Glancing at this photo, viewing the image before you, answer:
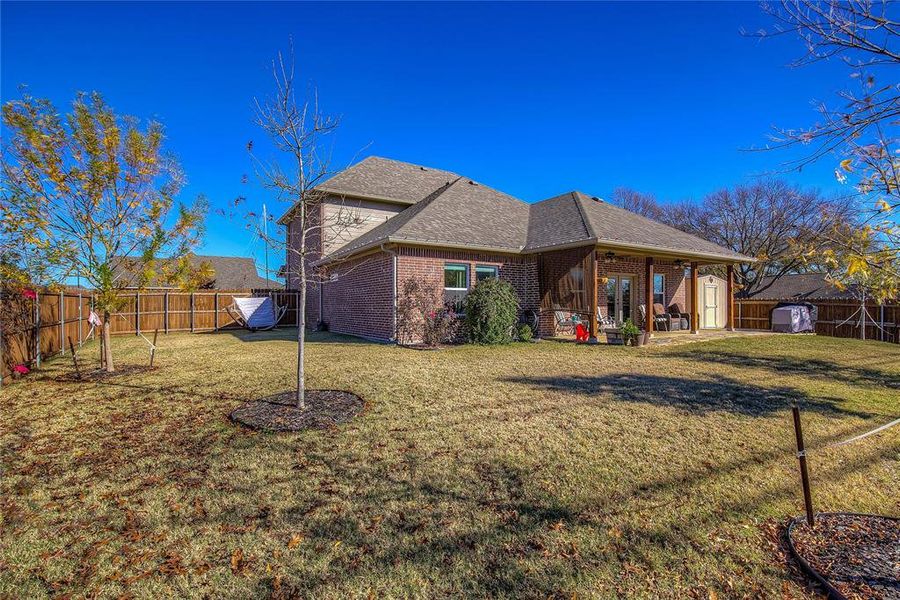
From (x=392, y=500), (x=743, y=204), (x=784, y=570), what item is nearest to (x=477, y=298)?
(x=392, y=500)

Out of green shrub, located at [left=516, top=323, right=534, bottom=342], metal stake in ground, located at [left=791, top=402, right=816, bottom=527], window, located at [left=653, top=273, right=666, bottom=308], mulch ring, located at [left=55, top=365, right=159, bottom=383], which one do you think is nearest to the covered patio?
window, located at [left=653, top=273, right=666, bottom=308]

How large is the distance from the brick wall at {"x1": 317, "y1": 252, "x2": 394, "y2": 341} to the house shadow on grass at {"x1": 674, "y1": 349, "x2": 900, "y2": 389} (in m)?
8.09

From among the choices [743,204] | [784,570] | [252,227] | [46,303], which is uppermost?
[743,204]

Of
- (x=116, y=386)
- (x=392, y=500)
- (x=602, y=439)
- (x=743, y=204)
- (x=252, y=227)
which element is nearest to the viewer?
(x=392, y=500)

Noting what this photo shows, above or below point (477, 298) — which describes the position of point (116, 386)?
below

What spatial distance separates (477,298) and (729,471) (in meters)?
8.57

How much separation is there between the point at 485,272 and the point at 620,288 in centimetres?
Answer: 603

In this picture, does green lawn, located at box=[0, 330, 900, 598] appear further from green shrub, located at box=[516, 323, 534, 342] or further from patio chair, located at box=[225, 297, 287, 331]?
patio chair, located at box=[225, 297, 287, 331]

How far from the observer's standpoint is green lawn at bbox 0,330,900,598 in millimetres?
2418

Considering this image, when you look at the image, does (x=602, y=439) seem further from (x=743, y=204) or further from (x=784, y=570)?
(x=743, y=204)

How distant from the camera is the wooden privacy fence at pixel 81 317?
7758 millimetres

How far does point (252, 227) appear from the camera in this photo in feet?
18.2

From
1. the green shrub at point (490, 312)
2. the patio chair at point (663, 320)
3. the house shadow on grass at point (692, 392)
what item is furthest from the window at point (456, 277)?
the patio chair at point (663, 320)

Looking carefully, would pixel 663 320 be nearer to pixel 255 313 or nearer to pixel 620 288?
pixel 620 288
